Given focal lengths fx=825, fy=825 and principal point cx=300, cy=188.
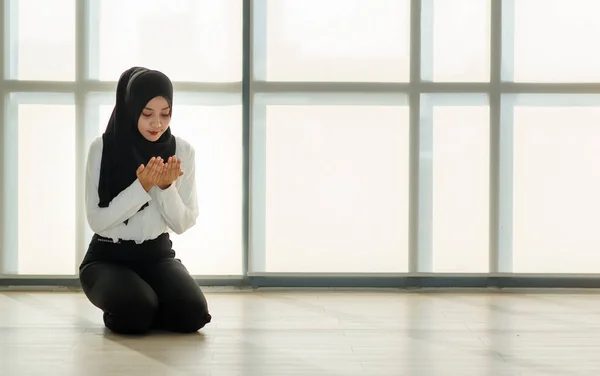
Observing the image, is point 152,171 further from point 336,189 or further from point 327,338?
point 336,189

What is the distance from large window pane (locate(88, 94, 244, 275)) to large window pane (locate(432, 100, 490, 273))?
100cm

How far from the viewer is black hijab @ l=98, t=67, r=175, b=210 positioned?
314 cm

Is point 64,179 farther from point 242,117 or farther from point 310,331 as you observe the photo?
point 310,331

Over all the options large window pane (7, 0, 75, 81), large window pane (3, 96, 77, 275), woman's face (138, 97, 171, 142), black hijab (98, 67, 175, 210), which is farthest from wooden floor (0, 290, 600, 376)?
large window pane (7, 0, 75, 81)

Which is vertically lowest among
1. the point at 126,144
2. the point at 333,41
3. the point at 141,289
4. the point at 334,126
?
the point at 141,289

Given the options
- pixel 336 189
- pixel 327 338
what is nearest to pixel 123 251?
pixel 327 338

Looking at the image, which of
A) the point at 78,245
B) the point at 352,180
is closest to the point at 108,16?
the point at 78,245

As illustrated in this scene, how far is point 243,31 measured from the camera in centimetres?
411

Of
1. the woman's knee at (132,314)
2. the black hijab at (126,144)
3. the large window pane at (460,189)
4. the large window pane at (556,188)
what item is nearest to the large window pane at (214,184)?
the black hijab at (126,144)

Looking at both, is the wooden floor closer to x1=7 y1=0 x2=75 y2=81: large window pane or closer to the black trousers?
the black trousers

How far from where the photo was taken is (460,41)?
4164 millimetres

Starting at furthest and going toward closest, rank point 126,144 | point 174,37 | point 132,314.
A: point 174,37
point 126,144
point 132,314

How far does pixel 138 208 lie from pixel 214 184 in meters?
1.01

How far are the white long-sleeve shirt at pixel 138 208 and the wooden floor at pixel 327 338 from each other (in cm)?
39
